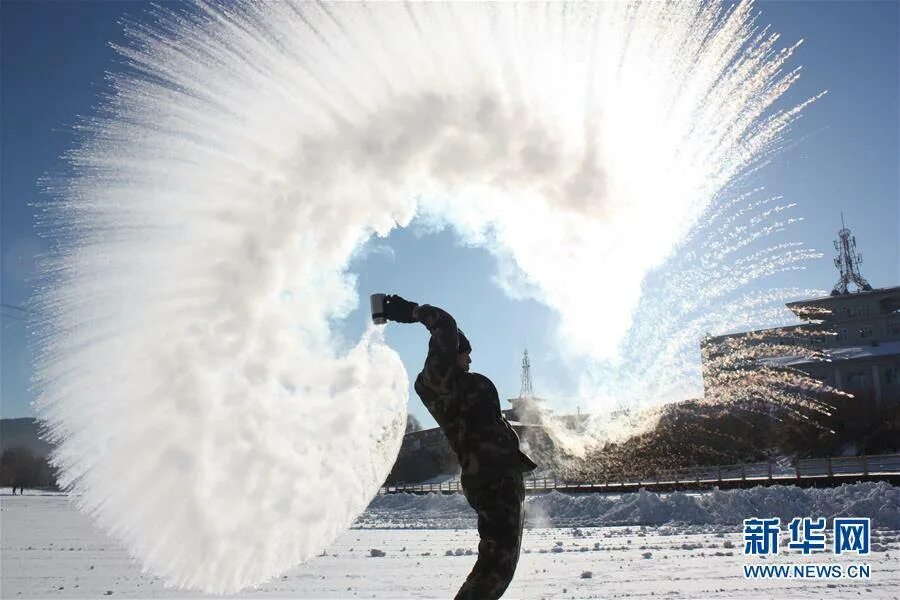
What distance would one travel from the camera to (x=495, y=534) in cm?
461

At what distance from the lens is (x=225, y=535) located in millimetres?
6906

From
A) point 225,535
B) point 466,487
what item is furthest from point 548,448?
point 466,487

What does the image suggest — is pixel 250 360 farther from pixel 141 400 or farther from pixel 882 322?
pixel 882 322

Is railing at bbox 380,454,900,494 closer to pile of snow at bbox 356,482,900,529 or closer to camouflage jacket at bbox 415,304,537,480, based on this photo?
pile of snow at bbox 356,482,900,529

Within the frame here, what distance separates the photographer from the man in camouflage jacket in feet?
15.0

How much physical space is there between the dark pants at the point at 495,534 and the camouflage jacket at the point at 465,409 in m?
0.09

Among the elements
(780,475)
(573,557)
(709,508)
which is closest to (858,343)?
(780,475)

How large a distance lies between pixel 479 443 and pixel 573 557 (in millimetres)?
8380

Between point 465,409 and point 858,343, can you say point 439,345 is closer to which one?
point 465,409

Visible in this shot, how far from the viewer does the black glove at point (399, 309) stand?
4828 millimetres

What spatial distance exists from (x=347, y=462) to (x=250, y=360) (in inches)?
63.2

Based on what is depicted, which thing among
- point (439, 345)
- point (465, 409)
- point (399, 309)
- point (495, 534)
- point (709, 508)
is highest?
point (399, 309)

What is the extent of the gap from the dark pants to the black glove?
1.21 m

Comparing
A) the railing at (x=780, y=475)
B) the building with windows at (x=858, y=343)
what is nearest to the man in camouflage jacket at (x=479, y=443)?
the railing at (x=780, y=475)
